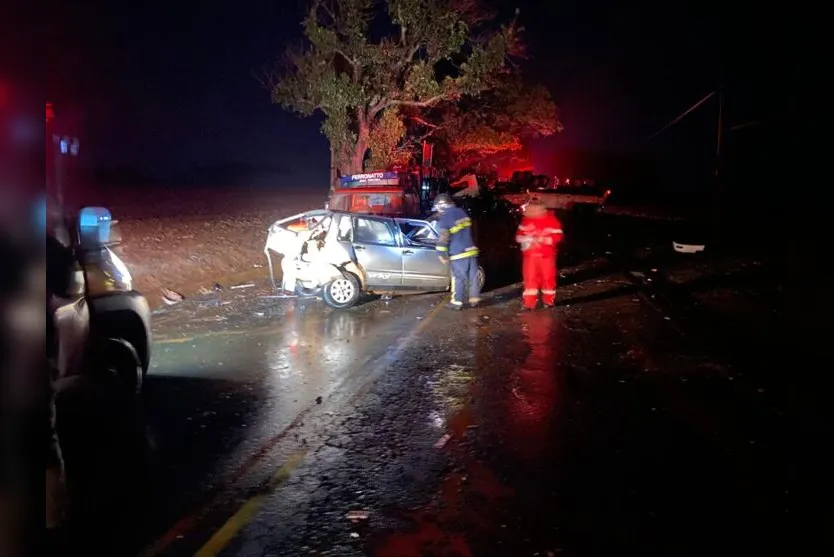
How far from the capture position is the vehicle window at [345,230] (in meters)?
12.7

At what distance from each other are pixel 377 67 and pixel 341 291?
1317 cm

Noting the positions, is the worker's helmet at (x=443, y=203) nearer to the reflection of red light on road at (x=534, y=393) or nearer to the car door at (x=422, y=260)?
the car door at (x=422, y=260)

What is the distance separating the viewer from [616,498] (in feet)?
16.7

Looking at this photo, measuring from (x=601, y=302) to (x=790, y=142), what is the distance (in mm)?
41516

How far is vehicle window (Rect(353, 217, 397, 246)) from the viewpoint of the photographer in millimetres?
12820

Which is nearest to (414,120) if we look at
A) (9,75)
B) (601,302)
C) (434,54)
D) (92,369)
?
(434,54)

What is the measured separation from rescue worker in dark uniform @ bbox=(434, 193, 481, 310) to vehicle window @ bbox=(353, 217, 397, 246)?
923mm

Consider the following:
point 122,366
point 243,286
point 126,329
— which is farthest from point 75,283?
point 243,286

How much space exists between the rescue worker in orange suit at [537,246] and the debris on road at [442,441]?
19.9 feet

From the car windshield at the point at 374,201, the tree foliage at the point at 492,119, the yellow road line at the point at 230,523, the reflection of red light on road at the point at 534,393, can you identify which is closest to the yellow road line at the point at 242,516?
the yellow road line at the point at 230,523

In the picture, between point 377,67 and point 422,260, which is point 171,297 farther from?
point 377,67

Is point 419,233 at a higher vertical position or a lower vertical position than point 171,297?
higher

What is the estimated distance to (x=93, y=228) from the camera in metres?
6.32

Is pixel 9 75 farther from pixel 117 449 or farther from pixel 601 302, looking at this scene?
pixel 601 302
